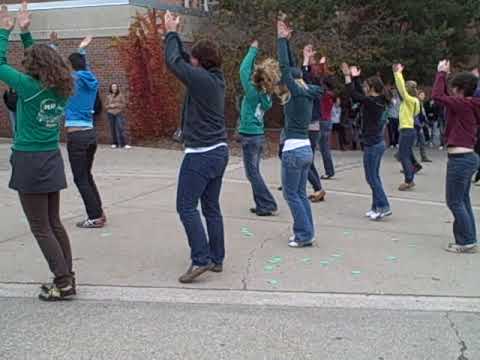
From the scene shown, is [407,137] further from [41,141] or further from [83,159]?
[41,141]

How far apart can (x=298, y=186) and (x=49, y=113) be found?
2632mm

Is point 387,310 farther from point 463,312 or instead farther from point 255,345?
point 255,345

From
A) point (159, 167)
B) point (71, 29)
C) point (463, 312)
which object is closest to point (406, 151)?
point (159, 167)

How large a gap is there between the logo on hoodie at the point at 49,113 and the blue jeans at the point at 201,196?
102 cm

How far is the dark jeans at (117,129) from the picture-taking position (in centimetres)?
1630

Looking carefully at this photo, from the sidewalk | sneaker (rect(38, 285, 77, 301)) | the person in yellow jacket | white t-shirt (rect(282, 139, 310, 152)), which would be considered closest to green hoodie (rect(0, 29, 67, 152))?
sneaker (rect(38, 285, 77, 301))

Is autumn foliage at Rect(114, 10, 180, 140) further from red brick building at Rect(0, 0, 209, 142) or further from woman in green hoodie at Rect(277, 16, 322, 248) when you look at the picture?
woman in green hoodie at Rect(277, 16, 322, 248)

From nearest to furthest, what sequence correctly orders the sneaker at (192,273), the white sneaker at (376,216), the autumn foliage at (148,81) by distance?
the sneaker at (192,273), the white sneaker at (376,216), the autumn foliage at (148,81)

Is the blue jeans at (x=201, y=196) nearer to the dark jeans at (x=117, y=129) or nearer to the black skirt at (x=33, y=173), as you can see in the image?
the black skirt at (x=33, y=173)

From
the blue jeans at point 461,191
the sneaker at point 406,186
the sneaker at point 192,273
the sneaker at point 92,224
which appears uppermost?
the blue jeans at point 461,191

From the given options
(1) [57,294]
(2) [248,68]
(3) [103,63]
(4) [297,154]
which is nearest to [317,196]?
(2) [248,68]

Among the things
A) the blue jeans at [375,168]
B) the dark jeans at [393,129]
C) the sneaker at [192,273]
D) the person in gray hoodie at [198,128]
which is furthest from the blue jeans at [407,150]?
the dark jeans at [393,129]

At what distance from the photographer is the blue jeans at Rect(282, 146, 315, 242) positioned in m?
6.41

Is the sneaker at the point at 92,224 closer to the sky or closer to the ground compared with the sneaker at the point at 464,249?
closer to the sky
